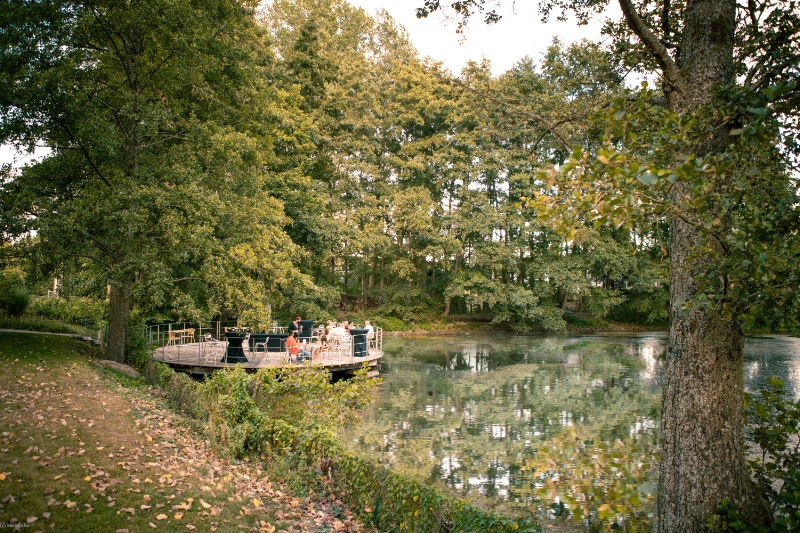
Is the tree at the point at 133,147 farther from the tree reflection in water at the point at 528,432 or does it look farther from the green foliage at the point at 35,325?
the tree reflection in water at the point at 528,432

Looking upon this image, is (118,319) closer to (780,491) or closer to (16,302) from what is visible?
(16,302)

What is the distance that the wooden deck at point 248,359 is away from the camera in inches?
539

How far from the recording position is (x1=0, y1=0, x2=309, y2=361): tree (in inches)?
437

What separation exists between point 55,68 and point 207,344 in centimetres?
930

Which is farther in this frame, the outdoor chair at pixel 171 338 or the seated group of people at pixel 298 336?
the outdoor chair at pixel 171 338

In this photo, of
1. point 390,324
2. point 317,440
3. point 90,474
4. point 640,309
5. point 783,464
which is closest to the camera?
point 783,464

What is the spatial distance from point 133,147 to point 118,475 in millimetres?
10449

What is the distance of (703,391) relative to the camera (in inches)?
179

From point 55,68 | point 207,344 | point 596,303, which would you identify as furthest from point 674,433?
point 596,303

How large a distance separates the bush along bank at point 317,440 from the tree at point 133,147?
4226 mm

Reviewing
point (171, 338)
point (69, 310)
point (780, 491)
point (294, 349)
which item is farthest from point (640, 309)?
point (69, 310)

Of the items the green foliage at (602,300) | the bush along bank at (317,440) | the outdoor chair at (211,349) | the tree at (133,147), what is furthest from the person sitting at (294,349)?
the green foliage at (602,300)

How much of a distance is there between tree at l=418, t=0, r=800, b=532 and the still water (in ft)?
6.50

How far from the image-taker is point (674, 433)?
468cm
